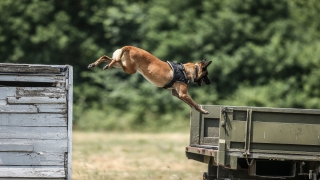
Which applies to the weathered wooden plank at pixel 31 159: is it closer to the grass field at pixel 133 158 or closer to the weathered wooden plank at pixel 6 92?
the weathered wooden plank at pixel 6 92

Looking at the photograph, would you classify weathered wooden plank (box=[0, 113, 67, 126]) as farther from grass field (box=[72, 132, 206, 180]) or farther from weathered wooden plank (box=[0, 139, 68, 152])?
grass field (box=[72, 132, 206, 180])

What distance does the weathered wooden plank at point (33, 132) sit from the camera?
22.6 ft

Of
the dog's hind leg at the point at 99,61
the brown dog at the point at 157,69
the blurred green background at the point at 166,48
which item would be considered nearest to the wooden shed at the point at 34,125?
the dog's hind leg at the point at 99,61

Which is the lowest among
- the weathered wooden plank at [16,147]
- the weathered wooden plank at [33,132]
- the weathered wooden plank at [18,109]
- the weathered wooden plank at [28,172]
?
the weathered wooden plank at [28,172]

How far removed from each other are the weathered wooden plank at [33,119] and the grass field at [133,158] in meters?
3.64

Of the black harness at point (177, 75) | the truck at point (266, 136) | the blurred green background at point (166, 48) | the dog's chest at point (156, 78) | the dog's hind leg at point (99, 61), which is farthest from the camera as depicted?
the blurred green background at point (166, 48)

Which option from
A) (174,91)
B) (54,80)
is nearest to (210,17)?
(174,91)

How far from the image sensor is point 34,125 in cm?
693

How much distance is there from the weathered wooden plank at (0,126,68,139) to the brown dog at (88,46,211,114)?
1555 mm

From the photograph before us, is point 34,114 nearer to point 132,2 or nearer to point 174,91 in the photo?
point 174,91

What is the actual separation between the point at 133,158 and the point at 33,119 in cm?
749

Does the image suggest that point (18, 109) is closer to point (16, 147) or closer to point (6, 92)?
point (6, 92)

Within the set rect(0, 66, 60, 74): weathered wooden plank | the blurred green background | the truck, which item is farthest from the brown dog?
the blurred green background

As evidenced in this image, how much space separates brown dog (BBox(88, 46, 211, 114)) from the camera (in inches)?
330
